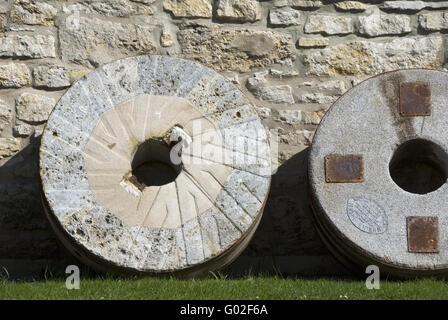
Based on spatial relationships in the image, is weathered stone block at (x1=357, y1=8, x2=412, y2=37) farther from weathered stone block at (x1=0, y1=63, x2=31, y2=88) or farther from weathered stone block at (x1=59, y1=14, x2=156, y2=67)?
weathered stone block at (x1=0, y1=63, x2=31, y2=88)

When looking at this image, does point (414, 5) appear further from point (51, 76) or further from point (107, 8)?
point (51, 76)

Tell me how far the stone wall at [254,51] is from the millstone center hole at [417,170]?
0.55m

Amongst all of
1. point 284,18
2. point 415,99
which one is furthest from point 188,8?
point 415,99

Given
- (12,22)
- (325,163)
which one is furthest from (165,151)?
(12,22)

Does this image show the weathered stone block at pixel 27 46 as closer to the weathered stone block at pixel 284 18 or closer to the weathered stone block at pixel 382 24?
the weathered stone block at pixel 284 18

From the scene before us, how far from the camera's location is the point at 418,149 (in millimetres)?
4742

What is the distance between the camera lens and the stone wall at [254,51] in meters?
5.00

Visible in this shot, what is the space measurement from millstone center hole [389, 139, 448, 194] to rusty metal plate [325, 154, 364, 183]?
0.27 metres

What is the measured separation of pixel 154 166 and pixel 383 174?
128cm

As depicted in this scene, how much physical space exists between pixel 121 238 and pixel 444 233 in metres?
1.64

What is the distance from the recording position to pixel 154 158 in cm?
483

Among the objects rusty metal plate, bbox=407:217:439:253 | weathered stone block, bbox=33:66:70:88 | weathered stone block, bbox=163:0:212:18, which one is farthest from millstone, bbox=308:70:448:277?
weathered stone block, bbox=33:66:70:88

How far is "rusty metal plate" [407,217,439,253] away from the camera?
436cm

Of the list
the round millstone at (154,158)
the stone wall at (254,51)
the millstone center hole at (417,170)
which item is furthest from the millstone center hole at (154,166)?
the millstone center hole at (417,170)
